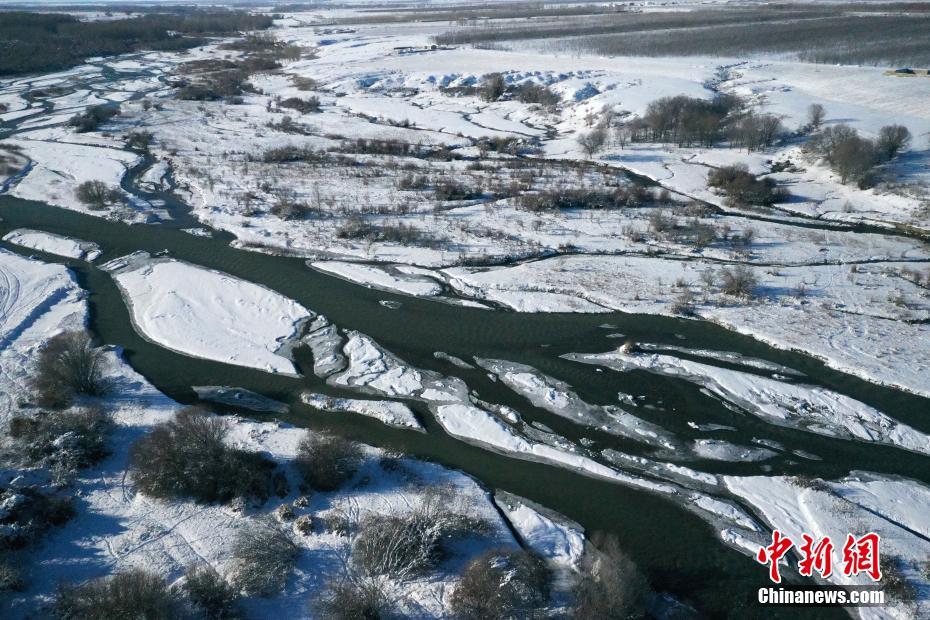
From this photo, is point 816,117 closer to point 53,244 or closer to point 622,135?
point 622,135

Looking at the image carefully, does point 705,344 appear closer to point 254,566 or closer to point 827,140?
point 254,566

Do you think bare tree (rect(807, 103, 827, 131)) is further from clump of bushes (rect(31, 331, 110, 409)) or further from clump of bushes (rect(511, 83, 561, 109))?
clump of bushes (rect(31, 331, 110, 409))

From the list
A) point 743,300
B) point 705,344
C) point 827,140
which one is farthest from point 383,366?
point 827,140

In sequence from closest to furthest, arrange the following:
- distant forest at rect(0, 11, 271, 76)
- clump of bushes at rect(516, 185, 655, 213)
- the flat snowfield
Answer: the flat snowfield, clump of bushes at rect(516, 185, 655, 213), distant forest at rect(0, 11, 271, 76)

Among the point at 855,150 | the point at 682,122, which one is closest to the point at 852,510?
the point at 855,150

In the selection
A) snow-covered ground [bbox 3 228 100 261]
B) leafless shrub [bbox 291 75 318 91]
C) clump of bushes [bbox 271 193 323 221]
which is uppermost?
leafless shrub [bbox 291 75 318 91]

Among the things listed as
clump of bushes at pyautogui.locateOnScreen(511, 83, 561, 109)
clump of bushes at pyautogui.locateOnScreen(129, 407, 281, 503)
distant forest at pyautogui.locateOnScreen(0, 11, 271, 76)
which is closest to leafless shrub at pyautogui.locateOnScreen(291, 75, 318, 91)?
clump of bushes at pyautogui.locateOnScreen(511, 83, 561, 109)
